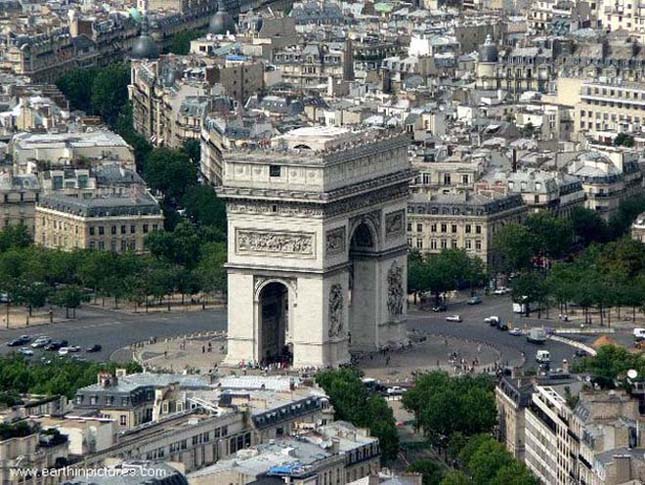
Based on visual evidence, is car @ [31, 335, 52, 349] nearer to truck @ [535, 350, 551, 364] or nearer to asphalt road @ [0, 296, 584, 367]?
asphalt road @ [0, 296, 584, 367]

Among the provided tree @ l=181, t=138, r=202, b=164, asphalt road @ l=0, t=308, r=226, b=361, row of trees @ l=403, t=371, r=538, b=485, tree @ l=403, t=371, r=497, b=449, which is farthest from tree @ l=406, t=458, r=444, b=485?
tree @ l=181, t=138, r=202, b=164

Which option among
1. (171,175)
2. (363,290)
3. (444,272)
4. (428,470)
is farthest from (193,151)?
(428,470)

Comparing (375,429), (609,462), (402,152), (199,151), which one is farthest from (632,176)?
(609,462)

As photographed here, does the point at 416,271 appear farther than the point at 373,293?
Yes

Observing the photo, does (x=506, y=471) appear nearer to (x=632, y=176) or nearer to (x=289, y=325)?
(x=289, y=325)

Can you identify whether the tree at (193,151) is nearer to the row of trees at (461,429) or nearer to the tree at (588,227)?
the tree at (588,227)

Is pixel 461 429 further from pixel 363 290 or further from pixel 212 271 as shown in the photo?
pixel 212 271

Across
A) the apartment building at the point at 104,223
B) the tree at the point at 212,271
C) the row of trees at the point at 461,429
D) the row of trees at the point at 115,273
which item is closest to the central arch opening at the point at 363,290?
the row of trees at the point at 461,429
